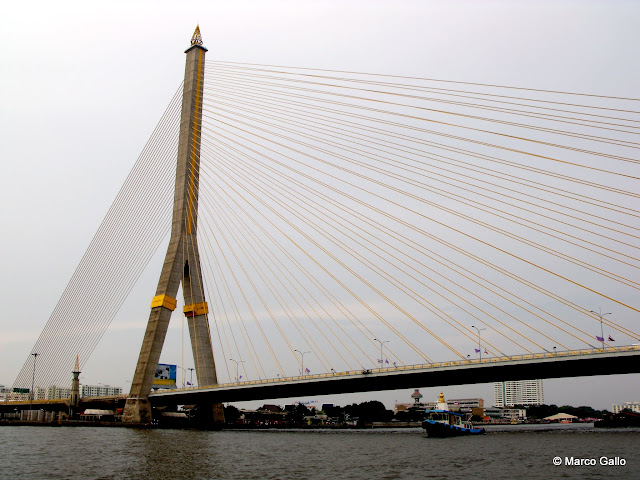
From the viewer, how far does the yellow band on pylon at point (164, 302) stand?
55781 millimetres

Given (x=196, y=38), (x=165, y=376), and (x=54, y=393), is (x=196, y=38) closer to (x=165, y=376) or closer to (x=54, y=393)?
(x=165, y=376)

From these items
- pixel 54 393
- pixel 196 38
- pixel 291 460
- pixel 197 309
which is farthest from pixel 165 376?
pixel 291 460

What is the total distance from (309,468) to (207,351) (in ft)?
109

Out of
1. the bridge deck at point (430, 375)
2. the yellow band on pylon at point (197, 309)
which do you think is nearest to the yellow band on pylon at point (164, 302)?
the yellow band on pylon at point (197, 309)

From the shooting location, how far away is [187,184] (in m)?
55.8

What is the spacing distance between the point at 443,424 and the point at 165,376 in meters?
51.9

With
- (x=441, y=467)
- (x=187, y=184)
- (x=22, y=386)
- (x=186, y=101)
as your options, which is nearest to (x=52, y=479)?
(x=441, y=467)

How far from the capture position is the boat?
5156 centimetres

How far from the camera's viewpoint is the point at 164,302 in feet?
183

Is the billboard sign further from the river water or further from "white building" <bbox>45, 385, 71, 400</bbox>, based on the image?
the river water

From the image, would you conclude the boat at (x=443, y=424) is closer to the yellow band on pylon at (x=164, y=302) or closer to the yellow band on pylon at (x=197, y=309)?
the yellow band on pylon at (x=197, y=309)

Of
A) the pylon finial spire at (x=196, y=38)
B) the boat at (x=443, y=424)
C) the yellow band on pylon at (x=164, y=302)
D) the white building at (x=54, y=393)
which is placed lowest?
the white building at (x=54, y=393)

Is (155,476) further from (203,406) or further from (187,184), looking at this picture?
(203,406)

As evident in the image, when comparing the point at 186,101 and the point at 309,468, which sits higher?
the point at 186,101
